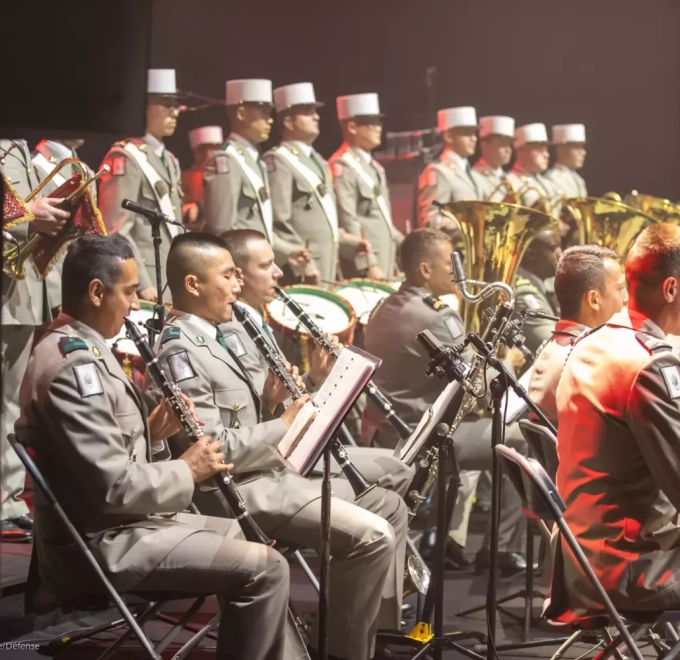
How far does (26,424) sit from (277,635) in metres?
0.88

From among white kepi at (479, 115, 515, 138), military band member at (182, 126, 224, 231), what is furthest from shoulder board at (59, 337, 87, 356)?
white kepi at (479, 115, 515, 138)

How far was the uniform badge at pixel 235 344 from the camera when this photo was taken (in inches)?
146

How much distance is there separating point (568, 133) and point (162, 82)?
12.4 ft

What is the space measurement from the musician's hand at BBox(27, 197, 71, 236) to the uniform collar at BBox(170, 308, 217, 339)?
2.09 ft

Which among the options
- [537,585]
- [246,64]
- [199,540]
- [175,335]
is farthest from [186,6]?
[199,540]

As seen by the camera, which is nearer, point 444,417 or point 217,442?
point 217,442

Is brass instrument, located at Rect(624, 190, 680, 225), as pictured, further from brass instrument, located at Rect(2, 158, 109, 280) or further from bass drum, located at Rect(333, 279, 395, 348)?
brass instrument, located at Rect(2, 158, 109, 280)

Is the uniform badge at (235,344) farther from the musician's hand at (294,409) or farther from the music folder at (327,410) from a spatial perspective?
the music folder at (327,410)

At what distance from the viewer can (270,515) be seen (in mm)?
3297

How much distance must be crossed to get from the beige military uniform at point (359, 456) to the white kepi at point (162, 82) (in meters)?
2.26

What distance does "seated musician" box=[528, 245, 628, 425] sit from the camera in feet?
12.7

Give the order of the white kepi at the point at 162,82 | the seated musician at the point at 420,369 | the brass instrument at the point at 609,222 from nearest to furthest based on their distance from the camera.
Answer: the seated musician at the point at 420,369, the white kepi at the point at 162,82, the brass instrument at the point at 609,222

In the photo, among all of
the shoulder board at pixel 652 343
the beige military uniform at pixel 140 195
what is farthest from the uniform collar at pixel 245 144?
the shoulder board at pixel 652 343

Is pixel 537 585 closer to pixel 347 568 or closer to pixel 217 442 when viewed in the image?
pixel 347 568
